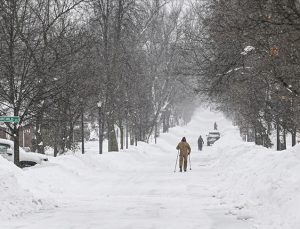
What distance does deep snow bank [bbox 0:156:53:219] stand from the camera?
11195 mm

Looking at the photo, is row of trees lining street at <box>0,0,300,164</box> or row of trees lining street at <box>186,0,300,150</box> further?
row of trees lining street at <box>0,0,300,164</box>

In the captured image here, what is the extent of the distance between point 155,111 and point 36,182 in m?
40.5

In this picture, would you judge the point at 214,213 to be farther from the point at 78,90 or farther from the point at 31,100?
the point at 78,90

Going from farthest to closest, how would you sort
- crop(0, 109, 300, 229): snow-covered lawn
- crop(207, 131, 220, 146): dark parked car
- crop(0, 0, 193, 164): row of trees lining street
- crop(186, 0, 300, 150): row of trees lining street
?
crop(207, 131, 220, 146): dark parked car, crop(0, 0, 193, 164): row of trees lining street, crop(186, 0, 300, 150): row of trees lining street, crop(0, 109, 300, 229): snow-covered lawn

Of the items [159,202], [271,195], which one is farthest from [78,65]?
[271,195]

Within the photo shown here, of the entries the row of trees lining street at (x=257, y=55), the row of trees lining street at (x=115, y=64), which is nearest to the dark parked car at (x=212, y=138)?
the row of trees lining street at (x=115, y=64)

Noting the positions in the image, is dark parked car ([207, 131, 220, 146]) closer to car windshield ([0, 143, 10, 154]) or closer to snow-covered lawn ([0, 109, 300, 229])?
car windshield ([0, 143, 10, 154])

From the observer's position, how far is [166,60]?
53.4 m

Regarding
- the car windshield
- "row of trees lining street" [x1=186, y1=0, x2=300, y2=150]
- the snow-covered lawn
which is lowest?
the snow-covered lawn

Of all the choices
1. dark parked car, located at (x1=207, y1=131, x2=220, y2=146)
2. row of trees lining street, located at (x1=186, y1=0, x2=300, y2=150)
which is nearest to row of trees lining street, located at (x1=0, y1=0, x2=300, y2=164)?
row of trees lining street, located at (x1=186, y1=0, x2=300, y2=150)

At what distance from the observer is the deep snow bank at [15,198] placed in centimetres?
1120

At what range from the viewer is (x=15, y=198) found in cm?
1191

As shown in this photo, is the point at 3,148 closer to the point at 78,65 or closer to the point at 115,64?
the point at 78,65

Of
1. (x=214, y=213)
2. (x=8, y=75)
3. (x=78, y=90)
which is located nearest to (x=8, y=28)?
(x=8, y=75)
